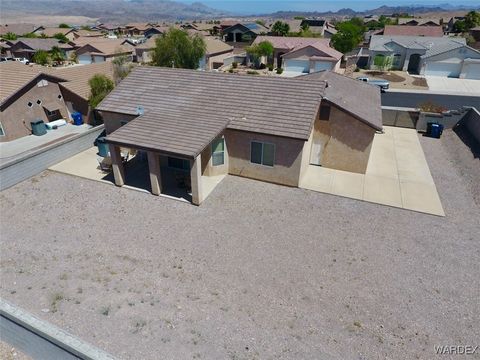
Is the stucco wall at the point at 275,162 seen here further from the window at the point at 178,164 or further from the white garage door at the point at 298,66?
the white garage door at the point at 298,66

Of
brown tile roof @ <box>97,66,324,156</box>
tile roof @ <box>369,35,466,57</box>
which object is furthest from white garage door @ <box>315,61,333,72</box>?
brown tile roof @ <box>97,66,324,156</box>

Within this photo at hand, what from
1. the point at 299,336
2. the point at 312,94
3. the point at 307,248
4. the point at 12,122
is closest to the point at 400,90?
the point at 312,94

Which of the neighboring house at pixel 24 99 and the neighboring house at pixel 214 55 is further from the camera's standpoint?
the neighboring house at pixel 214 55

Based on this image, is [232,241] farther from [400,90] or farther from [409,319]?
[400,90]

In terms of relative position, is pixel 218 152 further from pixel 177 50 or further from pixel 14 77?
pixel 177 50

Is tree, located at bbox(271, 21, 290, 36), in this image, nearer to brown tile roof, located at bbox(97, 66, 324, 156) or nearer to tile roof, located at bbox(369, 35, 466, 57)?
tile roof, located at bbox(369, 35, 466, 57)

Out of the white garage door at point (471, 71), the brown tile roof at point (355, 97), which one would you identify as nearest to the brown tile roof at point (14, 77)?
the brown tile roof at point (355, 97)
